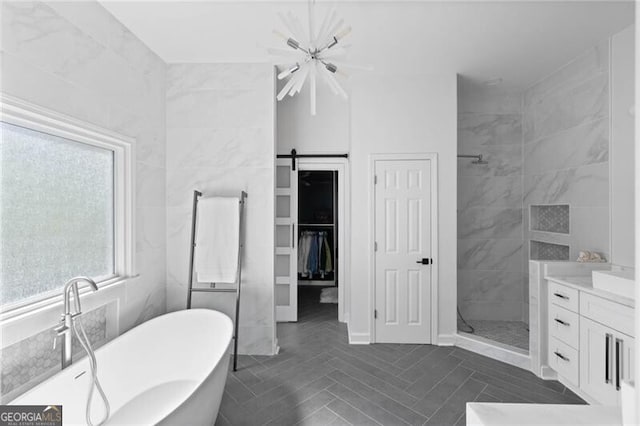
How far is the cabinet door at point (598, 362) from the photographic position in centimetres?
184

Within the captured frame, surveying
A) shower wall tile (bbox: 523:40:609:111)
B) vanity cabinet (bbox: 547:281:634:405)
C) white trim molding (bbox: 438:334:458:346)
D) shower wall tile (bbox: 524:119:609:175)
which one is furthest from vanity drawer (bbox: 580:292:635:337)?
shower wall tile (bbox: 523:40:609:111)

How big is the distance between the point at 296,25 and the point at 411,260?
7.97 feet

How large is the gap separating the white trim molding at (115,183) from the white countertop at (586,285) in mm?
3405

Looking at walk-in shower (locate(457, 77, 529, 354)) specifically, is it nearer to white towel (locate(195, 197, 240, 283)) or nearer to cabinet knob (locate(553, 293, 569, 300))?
cabinet knob (locate(553, 293, 569, 300))

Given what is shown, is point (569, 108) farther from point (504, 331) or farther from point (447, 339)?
point (447, 339)

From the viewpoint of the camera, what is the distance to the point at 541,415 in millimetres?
Result: 694

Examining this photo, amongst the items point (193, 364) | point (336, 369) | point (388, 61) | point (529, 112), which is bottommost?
point (336, 369)

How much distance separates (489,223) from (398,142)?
1637 mm

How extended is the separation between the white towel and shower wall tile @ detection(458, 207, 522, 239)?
8.94 ft

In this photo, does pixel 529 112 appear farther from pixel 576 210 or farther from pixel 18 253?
pixel 18 253

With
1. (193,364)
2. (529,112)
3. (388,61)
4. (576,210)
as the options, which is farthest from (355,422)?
(529,112)

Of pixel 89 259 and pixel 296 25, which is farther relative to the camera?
pixel 89 259

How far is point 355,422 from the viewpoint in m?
1.89

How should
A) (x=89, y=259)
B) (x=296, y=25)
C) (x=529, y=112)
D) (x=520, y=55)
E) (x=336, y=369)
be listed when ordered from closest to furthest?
(x=296, y=25)
(x=89, y=259)
(x=336, y=369)
(x=520, y=55)
(x=529, y=112)
